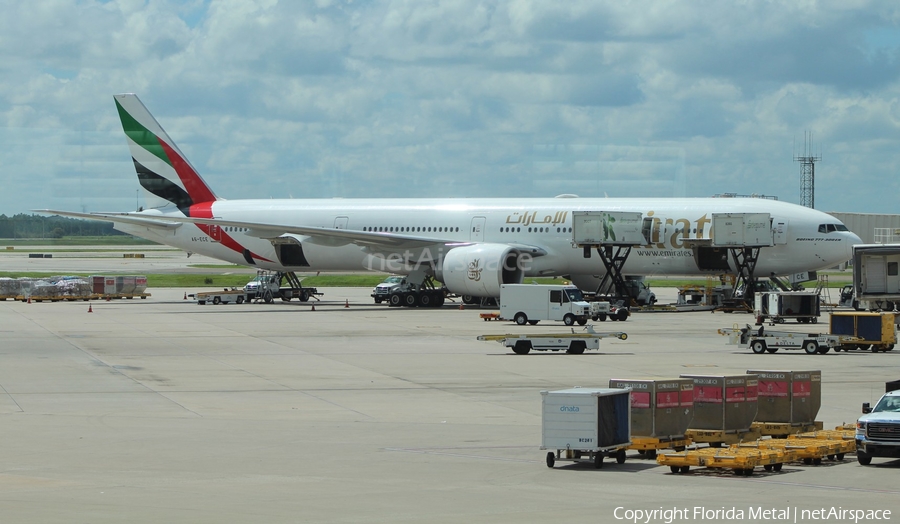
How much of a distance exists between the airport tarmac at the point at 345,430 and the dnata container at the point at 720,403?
5.03ft

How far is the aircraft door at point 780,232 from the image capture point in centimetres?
4853

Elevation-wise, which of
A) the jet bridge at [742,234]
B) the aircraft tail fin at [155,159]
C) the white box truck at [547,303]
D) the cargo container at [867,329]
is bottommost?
the cargo container at [867,329]

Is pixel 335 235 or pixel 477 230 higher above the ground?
pixel 477 230

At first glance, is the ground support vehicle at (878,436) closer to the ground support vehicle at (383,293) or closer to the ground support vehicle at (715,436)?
the ground support vehicle at (715,436)

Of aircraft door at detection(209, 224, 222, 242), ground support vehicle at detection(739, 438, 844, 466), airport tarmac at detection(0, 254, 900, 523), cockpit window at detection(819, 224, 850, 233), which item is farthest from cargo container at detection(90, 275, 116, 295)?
ground support vehicle at detection(739, 438, 844, 466)

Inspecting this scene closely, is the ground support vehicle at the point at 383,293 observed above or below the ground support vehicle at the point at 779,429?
above

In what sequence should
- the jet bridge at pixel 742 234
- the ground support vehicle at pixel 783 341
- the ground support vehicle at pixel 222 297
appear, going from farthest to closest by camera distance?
1. the ground support vehicle at pixel 222 297
2. the jet bridge at pixel 742 234
3. the ground support vehicle at pixel 783 341

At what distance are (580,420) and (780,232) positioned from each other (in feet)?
114

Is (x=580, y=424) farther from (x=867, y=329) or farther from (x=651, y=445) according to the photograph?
(x=867, y=329)

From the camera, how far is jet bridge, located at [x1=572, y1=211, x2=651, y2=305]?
4841 cm

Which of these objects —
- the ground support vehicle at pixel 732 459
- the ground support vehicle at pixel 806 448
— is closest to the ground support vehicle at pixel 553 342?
the ground support vehicle at pixel 806 448

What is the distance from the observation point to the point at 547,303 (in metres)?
39.8

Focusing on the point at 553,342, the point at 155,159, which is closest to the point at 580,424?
the point at 553,342

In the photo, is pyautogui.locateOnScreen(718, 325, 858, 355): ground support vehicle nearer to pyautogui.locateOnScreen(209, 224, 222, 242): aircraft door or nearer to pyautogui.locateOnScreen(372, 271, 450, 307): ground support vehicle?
pyautogui.locateOnScreen(372, 271, 450, 307): ground support vehicle
